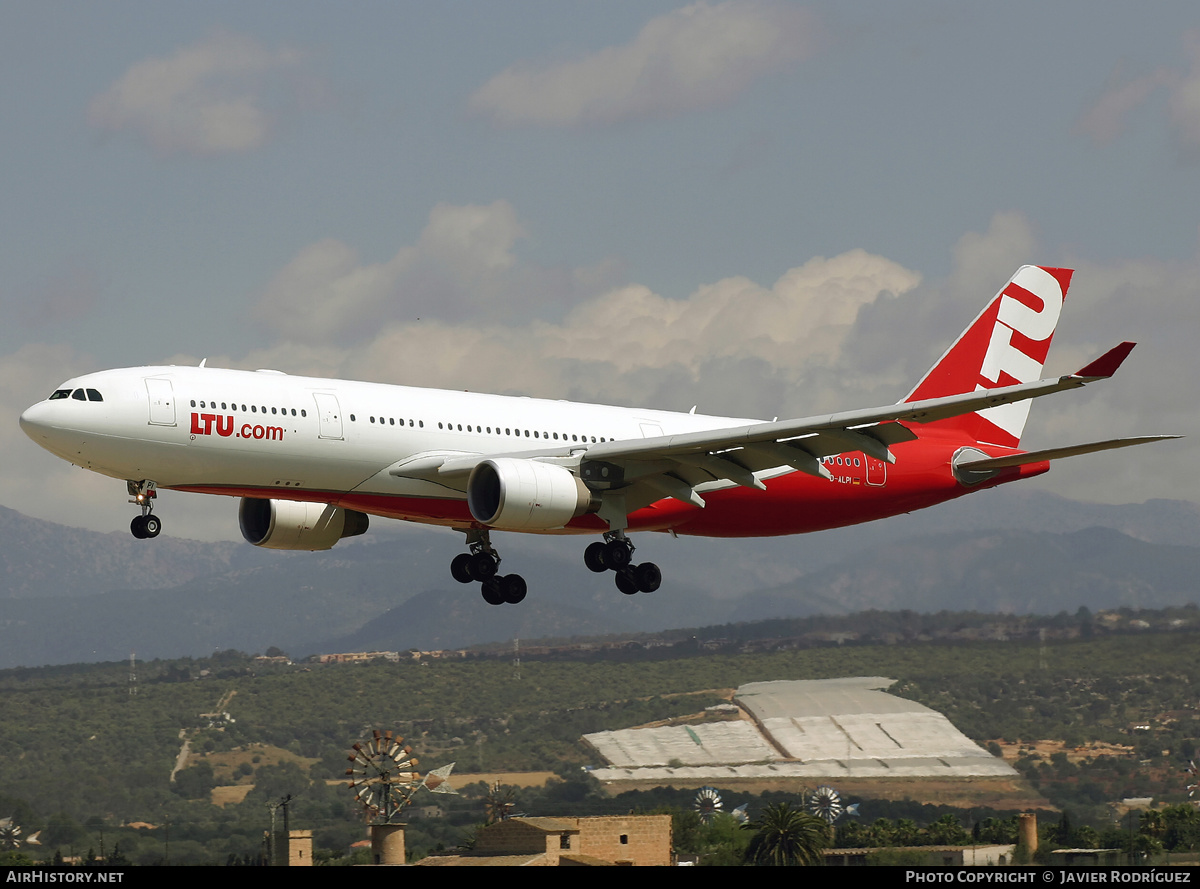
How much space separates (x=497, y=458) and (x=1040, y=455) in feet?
45.9

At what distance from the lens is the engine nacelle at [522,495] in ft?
115

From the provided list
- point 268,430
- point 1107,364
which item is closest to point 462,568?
point 268,430

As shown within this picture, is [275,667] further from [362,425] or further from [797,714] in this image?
[362,425]

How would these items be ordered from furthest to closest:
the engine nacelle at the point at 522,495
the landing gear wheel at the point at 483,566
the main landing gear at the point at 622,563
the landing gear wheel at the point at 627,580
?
the landing gear wheel at the point at 483,566, the landing gear wheel at the point at 627,580, the main landing gear at the point at 622,563, the engine nacelle at the point at 522,495

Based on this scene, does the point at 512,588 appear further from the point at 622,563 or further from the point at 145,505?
the point at 145,505

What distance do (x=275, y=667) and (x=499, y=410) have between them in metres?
85.5

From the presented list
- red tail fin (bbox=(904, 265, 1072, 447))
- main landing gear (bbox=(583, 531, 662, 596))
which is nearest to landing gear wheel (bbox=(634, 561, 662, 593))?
main landing gear (bbox=(583, 531, 662, 596))

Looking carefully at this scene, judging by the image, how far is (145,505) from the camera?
113ft

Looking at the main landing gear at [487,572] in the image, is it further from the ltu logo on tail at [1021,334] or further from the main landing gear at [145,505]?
the ltu logo on tail at [1021,334]

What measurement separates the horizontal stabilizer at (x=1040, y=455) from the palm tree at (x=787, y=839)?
27374 mm

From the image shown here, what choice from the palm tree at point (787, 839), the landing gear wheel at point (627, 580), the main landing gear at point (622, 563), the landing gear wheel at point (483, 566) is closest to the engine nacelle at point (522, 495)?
the main landing gear at point (622, 563)

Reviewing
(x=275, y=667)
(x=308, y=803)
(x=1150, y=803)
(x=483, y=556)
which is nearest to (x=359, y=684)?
(x=275, y=667)

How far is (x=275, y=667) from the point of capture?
4683 inches

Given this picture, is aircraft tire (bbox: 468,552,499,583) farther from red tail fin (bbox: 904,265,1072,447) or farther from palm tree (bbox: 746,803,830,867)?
palm tree (bbox: 746,803,830,867)
